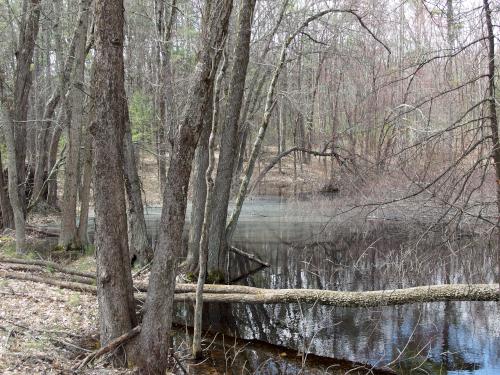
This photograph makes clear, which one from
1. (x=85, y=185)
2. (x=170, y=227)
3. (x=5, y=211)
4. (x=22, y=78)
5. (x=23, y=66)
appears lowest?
(x=5, y=211)

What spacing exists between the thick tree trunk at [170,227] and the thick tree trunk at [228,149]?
570 cm

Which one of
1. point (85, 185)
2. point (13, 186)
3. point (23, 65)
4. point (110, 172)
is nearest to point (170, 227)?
point (110, 172)

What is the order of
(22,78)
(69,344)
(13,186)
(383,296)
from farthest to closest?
(22,78), (13,186), (383,296), (69,344)

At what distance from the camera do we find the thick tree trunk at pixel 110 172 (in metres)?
5.39

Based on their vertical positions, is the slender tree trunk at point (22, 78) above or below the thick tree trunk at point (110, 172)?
above

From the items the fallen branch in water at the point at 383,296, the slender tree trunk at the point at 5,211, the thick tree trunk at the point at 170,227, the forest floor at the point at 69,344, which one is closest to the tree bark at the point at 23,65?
the slender tree trunk at the point at 5,211

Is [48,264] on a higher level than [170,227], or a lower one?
lower

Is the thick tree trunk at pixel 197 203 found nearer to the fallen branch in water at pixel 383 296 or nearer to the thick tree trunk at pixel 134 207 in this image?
the thick tree trunk at pixel 134 207

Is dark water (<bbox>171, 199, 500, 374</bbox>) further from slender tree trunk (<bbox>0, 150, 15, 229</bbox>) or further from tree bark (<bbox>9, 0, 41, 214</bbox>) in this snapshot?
tree bark (<bbox>9, 0, 41, 214</bbox>)

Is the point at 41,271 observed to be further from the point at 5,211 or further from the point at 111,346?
the point at 5,211

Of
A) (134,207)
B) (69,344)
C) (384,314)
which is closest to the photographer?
(69,344)

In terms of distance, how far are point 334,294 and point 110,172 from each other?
418 centimetres

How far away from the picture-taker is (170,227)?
5547 mm

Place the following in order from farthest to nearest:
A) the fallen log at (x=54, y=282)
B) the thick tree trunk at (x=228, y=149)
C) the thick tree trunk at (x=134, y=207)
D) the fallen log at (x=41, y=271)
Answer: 1. the thick tree trunk at (x=134, y=207)
2. the thick tree trunk at (x=228, y=149)
3. the fallen log at (x=41, y=271)
4. the fallen log at (x=54, y=282)
